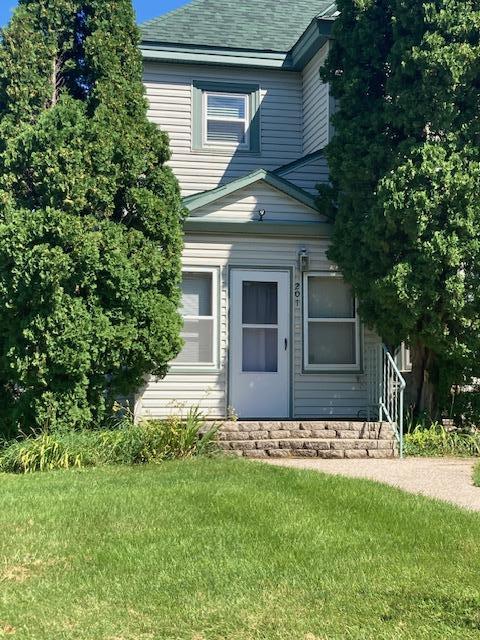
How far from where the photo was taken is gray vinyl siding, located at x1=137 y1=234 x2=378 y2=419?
10234 mm

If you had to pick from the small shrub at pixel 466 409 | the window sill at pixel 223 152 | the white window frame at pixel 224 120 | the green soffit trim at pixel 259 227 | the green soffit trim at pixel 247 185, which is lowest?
the small shrub at pixel 466 409

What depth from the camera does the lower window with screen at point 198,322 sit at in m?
10.3

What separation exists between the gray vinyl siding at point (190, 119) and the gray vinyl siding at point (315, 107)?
0.74 feet

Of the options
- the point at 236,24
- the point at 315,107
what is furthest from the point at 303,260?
the point at 236,24

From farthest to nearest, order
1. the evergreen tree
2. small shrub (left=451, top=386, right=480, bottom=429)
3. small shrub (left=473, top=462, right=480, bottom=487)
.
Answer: small shrub (left=451, top=386, right=480, bottom=429)
the evergreen tree
small shrub (left=473, top=462, right=480, bottom=487)

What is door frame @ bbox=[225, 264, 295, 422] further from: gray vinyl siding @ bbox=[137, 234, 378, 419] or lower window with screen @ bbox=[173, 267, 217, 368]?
lower window with screen @ bbox=[173, 267, 217, 368]

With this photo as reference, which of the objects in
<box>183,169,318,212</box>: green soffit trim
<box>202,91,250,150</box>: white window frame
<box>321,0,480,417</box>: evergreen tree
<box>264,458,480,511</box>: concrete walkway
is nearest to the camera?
<box>264,458,480,511</box>: concrete walkway

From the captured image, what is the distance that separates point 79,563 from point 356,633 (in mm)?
1873

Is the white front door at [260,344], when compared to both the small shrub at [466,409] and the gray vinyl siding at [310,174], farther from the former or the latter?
the small shrub at [466,409]

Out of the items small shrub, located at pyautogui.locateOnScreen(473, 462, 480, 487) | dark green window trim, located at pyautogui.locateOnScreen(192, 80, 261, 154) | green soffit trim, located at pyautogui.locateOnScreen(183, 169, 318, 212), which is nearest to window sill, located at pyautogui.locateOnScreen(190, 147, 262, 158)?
dark green window trim, located at pyautogui.locateOnScreen(192, 80, 261, 154)

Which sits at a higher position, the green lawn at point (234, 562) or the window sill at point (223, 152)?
the window sill at point (223, 152)

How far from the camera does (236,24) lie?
→ 44.9 ft

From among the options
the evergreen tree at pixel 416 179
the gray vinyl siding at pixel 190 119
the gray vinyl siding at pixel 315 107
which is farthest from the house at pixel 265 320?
the gray vinyl siding at pixel 190 119

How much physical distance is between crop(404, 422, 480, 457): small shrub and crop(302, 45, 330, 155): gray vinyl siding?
17.9ft
